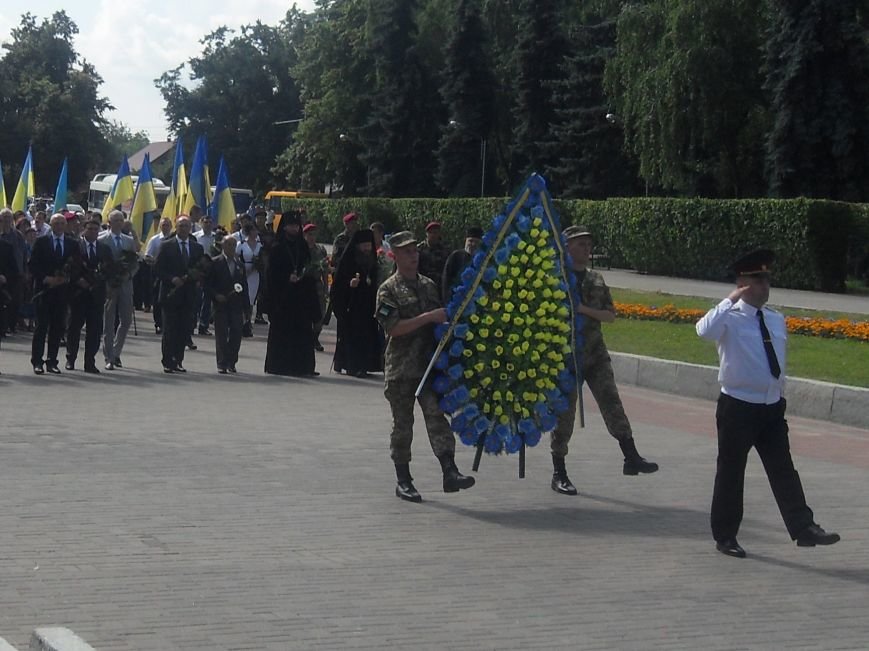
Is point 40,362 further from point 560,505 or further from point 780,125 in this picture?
point 780,125

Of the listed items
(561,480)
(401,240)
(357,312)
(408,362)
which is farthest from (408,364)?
(357,312)

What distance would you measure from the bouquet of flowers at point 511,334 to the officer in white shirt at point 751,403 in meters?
1.76

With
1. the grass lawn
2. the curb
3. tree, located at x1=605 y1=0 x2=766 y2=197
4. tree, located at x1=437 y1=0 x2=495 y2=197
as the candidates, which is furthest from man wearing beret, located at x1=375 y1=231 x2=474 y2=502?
tree, located at x1=437 y1=0 x2=495 y2=197

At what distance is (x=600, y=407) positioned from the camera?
10102 millimetres

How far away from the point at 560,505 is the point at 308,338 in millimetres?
8226

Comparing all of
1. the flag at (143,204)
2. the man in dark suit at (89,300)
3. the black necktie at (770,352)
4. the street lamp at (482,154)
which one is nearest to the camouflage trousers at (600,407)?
the black necktie at (770,352)

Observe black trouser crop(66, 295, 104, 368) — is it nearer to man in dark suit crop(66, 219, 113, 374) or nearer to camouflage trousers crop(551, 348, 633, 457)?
man in dark suit crop(66, 219, 113, 374)

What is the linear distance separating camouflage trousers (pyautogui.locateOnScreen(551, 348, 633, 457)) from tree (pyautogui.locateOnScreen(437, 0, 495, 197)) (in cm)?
5591

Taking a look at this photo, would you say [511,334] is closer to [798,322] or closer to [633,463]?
[633,463]

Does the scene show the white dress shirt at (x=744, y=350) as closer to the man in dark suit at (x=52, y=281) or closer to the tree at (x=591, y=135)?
the man in dark suit at (x=52, y=281)

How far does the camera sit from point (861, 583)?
24.3 feet

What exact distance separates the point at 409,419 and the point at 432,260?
285 inches

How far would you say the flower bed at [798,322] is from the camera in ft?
65.2

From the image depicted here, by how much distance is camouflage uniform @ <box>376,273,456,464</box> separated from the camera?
9391 mm
